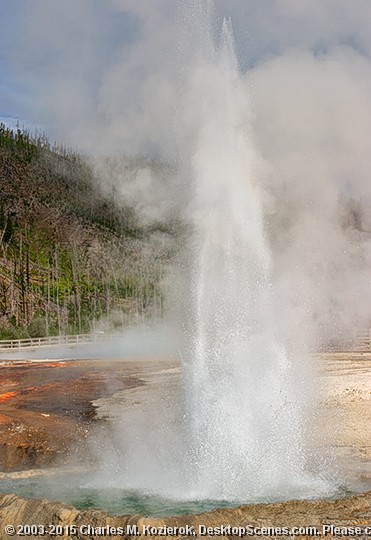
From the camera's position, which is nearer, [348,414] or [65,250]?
[348,414]

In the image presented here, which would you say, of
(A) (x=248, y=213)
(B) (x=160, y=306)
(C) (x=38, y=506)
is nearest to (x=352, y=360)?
(A) (x=248, y=213)

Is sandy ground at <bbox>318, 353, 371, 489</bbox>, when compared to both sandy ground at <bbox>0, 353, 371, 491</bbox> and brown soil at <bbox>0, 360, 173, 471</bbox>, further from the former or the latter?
brown soil at <bbox>0, 360, 173, 471</bbox>

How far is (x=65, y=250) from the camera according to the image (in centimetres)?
7650

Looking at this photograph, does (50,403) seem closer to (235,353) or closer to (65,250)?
(235,353)

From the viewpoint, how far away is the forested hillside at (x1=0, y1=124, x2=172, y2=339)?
54.7m

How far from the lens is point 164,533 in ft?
17.6

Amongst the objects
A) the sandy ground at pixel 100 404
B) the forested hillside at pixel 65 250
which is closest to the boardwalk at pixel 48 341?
the forested hillside at pixel 65 250

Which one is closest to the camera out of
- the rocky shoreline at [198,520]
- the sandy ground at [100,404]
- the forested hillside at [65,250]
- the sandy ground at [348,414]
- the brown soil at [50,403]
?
the rocky shoreline at [198,520]

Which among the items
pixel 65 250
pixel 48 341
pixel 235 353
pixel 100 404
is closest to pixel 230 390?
pixel 235 353

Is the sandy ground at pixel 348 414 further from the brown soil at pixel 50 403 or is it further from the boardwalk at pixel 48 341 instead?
the boardwalk at pixel 48 341

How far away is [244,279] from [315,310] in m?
13.8

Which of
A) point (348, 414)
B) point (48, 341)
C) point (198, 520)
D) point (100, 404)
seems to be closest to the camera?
point (198, 520)

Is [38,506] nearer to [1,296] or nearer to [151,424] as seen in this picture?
[151,424]

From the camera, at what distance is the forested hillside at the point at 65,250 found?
54.7m
